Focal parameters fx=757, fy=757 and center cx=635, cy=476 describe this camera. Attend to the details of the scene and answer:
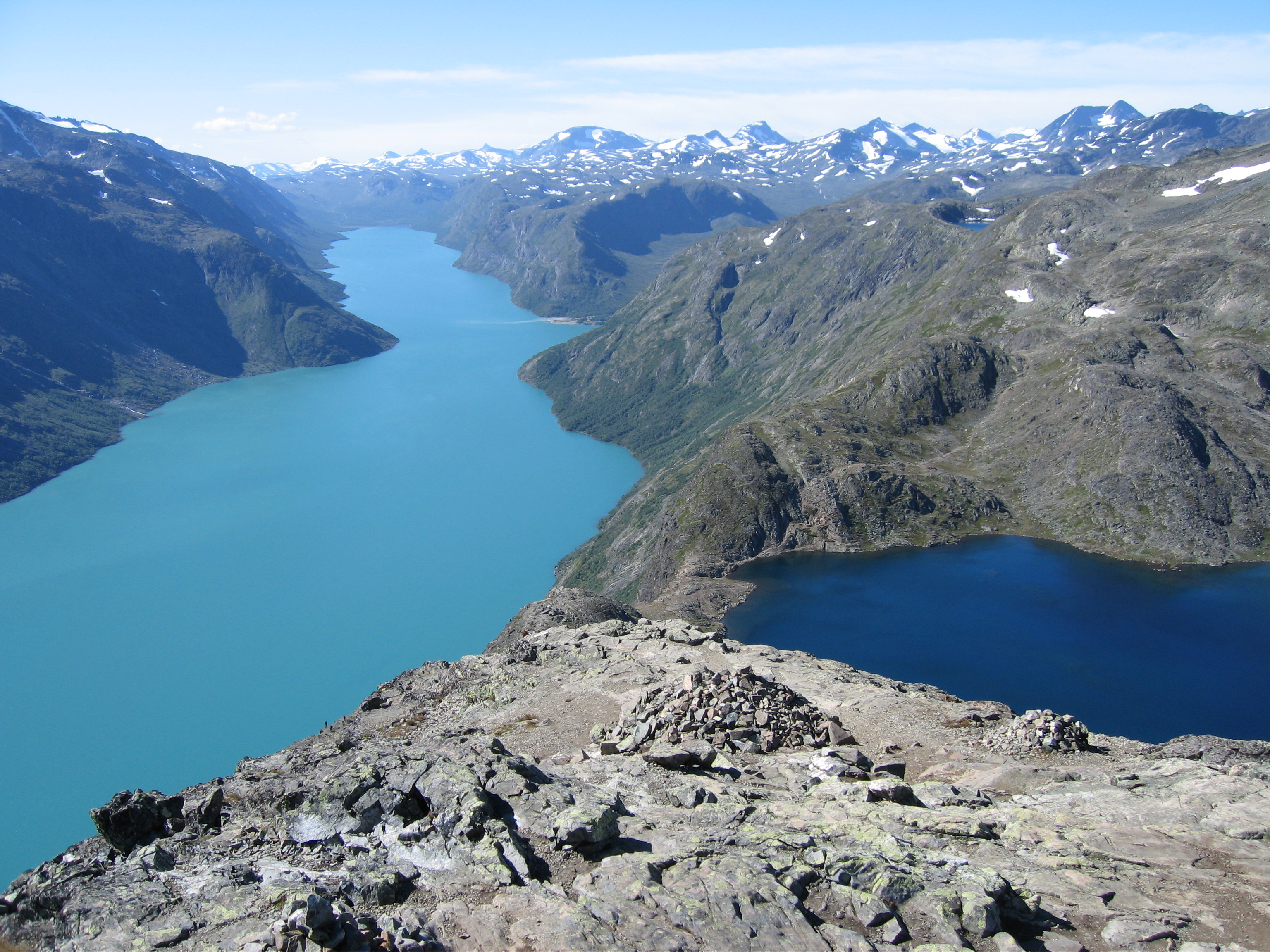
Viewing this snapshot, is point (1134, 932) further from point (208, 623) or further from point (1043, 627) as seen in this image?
point (208, 623)

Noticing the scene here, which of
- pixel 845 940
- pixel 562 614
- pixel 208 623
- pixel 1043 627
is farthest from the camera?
pixel 208 623

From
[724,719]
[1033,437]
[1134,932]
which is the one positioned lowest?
[724,719]

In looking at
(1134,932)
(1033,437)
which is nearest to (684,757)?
(1134,932)

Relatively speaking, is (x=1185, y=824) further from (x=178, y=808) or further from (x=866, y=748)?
(x=178, y=808)

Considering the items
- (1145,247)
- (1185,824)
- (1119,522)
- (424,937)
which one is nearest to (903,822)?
(1185,824)

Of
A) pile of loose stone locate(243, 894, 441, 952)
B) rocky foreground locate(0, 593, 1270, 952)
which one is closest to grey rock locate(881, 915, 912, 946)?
rocky foreground locate(0, 593, 1270, 952)

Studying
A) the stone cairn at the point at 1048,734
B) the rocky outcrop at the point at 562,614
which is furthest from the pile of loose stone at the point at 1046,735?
the rocky outcrop at the point at 562,614

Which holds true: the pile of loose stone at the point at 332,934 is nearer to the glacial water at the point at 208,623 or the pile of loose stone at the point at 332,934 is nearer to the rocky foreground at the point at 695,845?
the rocky foreground at the point at 695,845
